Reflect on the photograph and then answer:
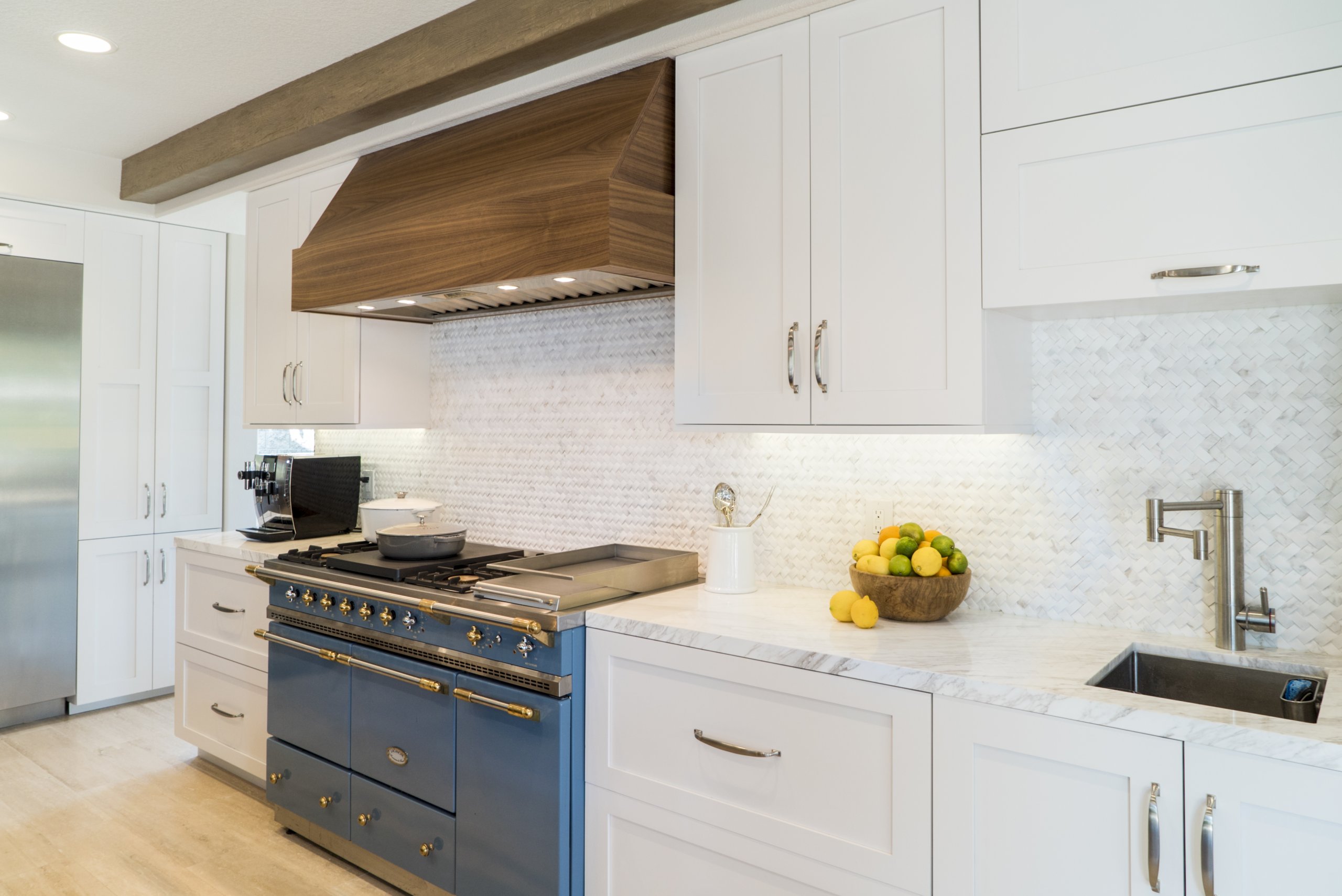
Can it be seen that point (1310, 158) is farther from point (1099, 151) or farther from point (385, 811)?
point (385, 811)

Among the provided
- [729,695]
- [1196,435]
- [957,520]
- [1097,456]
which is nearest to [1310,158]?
[1196,435]

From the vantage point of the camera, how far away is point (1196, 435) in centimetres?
190

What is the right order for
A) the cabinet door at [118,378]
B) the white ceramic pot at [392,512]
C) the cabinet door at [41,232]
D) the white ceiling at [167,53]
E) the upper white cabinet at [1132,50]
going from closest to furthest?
1. the upper white cabinet at [1132,50]
2. the white ceiling at [167,53]
3. the white ceramic pot at [392,512]
4. the cabinet door at [41,232]
5. the cabinet door at [118,378]

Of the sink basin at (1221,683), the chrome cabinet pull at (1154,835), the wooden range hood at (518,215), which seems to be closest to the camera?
the chrome cabinet pull at (1154,835)

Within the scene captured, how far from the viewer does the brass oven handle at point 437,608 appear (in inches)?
84.0

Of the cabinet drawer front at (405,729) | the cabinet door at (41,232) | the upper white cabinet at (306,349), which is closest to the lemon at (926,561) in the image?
the cabinet drawer front at (405,729)

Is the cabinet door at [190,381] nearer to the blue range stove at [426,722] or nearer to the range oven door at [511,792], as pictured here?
the blue range stove at [426,722]

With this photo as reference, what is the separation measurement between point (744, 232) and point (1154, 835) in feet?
5.19

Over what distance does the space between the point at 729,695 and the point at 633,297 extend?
135 cm

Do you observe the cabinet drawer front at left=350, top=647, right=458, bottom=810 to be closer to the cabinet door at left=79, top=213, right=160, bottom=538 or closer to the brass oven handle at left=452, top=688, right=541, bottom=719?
the brass oven handle at left=452, top=688, right=541, bottom=719

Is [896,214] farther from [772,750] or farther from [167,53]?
[167,53]

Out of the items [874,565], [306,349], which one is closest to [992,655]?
[874,565]

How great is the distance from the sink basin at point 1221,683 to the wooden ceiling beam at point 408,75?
186cm

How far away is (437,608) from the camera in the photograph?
2.36 meters
